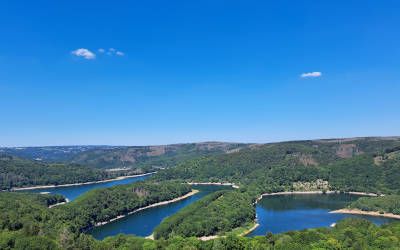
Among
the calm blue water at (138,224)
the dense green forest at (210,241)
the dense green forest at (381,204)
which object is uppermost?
the dense green forest at (210,241)

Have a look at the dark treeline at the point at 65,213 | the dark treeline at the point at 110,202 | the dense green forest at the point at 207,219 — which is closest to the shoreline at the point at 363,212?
the dense green forest at the point at 207,219

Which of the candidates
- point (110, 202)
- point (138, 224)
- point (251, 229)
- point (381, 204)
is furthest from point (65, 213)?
point (381, 204)

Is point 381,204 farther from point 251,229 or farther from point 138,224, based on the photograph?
point 138,224

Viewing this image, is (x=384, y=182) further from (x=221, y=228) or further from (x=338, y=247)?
(x=338, y=247)

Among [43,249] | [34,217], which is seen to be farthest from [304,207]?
[43,249]

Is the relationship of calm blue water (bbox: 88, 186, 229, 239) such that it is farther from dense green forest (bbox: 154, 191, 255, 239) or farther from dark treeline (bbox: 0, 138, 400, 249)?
dense green forest (bbox: 154, 191, 255, 239)

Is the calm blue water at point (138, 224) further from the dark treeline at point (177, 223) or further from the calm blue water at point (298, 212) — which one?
the calm blue water at point (298, 212)
